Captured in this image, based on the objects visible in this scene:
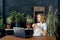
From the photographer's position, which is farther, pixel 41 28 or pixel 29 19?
pixel 29 19

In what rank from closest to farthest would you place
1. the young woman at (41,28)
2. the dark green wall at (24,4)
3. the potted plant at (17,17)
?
the young woman at (41,28) < the potted plant at (17,17) < the dark green wall at (24,4)

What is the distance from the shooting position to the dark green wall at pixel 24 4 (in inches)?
252

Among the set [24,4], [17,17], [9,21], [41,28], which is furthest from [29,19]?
[41,28]

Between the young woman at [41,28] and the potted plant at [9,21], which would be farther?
the potted plant at [9,21]

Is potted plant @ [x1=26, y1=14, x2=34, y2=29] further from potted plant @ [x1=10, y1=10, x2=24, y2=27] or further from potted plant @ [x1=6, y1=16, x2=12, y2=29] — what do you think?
potted plant @ [x1=6, y1=16, x2=12, y2=29]

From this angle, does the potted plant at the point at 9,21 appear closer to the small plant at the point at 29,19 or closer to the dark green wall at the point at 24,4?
the dark green wall at the point at 24,4

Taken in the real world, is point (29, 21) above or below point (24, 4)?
below

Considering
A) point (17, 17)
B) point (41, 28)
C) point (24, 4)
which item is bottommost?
point (41, 28)

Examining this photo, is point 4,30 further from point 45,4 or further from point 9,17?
point 45,4

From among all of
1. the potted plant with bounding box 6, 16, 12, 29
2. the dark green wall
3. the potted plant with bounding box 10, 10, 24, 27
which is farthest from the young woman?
the dark green wall

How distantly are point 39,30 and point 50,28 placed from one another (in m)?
1.09

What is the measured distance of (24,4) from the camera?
21.2 ft

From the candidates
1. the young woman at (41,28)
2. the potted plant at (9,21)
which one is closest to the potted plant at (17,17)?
the potted plant at (9,21)

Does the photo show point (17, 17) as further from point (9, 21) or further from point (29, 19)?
point (29, 19)
